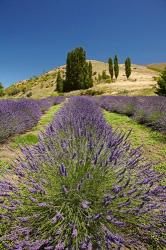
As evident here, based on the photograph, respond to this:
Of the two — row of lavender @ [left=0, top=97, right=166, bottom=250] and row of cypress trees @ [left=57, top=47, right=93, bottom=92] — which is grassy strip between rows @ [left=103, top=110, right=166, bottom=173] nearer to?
row of lavender @ [left=0, top=97, right=166, bottom=250]

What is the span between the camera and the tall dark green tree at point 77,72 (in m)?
44.0

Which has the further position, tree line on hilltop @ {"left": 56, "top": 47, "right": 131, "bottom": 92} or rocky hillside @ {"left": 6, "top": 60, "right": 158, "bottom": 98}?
tree line on hilltop @ {"left": 56, "top": 47, "right": 131, "bottom": 92}

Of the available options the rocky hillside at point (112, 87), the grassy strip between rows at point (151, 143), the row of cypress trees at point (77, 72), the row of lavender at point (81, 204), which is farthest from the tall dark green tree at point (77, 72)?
the row of lavender at point (81, 204)

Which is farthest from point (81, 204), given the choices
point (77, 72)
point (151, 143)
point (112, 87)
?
point (77, 72)

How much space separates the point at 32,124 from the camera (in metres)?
8.88

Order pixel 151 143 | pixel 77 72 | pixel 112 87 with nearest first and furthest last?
pixel 151 143
pixel 112 87
pixel 77 72

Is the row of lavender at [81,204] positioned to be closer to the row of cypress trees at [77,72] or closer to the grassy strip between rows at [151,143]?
the grassy strip between rows at [151,143]

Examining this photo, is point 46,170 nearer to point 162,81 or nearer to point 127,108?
point 127,108

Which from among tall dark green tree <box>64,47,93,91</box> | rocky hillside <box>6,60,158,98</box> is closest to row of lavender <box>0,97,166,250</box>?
rocky hillside <box>6,60,158,98</box>

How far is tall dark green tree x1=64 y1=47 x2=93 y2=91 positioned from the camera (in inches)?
1732

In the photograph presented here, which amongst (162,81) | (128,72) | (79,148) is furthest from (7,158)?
(128,72)

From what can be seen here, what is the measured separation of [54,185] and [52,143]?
2.19 ft

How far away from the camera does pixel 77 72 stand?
44.2 m

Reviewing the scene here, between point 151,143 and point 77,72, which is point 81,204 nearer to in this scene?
point 151,143
